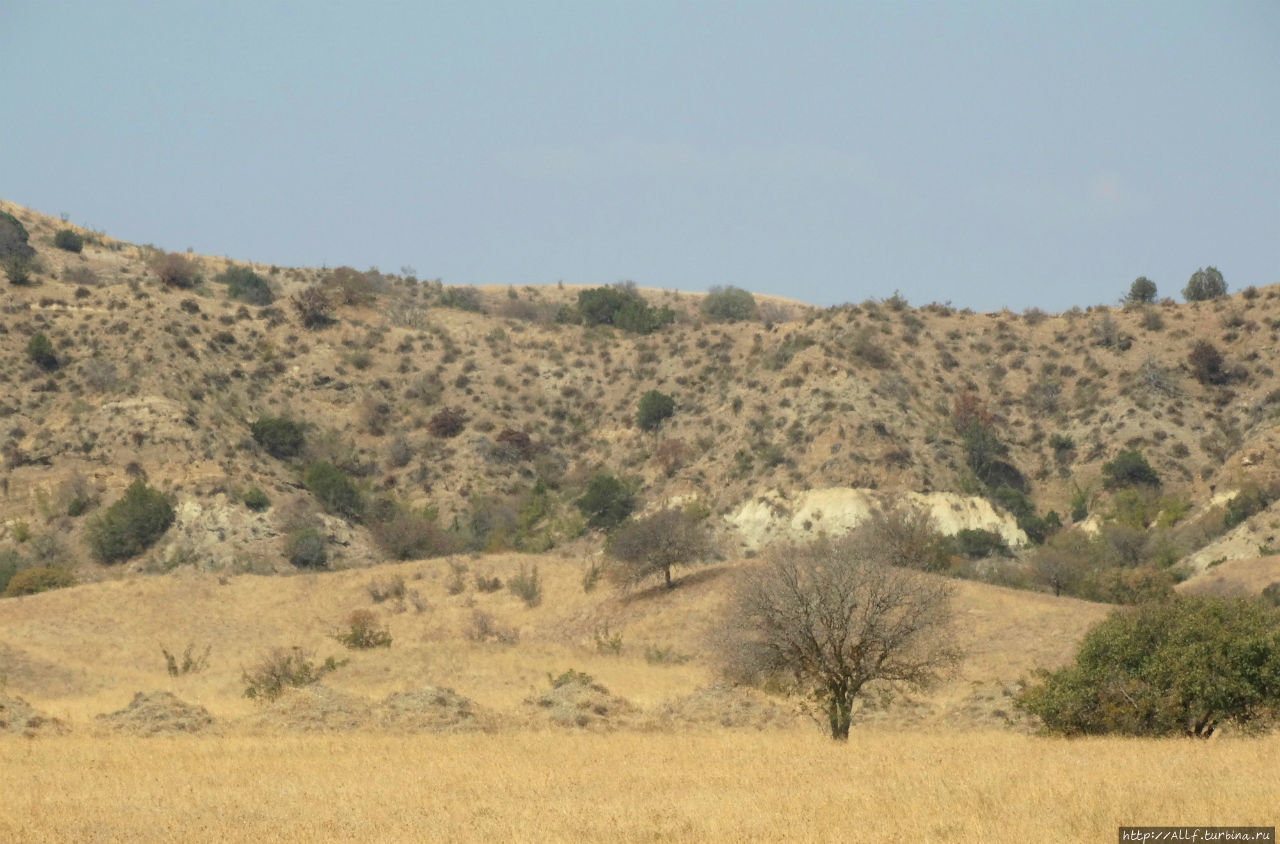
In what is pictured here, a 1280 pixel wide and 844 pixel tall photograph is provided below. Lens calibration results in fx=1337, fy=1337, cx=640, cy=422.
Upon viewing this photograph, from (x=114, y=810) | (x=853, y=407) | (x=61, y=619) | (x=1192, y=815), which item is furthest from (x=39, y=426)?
(x=1192, y=815)

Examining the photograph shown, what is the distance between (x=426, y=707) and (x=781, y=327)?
224 feet

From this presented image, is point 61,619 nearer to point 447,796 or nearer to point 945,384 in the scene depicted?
point 447,796

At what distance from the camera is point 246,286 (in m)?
114

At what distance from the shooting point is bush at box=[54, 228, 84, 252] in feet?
376

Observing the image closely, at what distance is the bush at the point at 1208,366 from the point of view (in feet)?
286

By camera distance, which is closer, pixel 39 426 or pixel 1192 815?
pixel 1192 815

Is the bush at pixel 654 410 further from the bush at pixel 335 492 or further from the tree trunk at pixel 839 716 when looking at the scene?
the tree trunk at pixel 839 716

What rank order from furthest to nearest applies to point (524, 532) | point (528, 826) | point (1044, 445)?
point (1044, 445)
point (524, 532)
point (528, 826)

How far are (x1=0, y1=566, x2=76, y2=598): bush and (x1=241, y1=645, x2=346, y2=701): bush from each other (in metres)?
23.0

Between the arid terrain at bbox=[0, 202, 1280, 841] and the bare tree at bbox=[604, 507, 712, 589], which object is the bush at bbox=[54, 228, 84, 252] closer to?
the arid terrain at bbox=[0, 202, 1280, 841]

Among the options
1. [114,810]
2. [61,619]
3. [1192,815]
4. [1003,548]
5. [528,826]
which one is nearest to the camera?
[1192,815]

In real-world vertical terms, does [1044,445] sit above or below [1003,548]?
above

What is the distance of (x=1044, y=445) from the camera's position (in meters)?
86.6

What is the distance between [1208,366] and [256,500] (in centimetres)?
6070
